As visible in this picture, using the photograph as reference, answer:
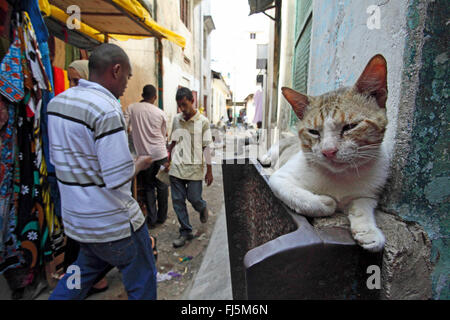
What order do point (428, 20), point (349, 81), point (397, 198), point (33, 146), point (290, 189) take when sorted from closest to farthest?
point (428, 20) → point (397, 198) → point (290, 189) → point (349, 81) → point (33, 146)

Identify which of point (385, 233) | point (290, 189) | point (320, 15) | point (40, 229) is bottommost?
point (40, 229)

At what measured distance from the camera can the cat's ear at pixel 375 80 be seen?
33.2 inches

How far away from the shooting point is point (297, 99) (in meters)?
1.22

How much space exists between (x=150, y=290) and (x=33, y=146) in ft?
5.55

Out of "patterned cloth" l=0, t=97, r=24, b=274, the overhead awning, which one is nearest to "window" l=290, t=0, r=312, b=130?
the overhead awning

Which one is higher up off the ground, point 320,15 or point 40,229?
point 320,15

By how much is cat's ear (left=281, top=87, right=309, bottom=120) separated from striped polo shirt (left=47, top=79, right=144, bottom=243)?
3.44ft

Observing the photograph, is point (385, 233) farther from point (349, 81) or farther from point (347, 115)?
point (349, 81)

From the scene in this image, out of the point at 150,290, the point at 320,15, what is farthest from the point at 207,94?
the point at 150,290

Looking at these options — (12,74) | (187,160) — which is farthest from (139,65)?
(12,74)

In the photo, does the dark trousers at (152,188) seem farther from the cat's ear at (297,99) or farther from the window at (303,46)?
the cat's ear at (297,99)

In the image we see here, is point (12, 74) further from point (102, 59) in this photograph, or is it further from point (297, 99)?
point (297, 99)

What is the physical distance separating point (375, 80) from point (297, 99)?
37 cm

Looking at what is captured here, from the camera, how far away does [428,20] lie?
82 cm
